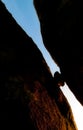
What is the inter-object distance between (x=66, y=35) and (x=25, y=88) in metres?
2.76

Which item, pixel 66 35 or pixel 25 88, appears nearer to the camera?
pixel 25 88

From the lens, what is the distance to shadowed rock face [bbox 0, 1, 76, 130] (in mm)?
8625

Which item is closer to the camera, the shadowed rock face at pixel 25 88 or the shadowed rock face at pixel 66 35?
the shadowed rock face at pixel 25 88

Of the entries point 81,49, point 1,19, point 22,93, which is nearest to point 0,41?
point 1,19

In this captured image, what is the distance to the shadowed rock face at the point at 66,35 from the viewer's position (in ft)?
33.1

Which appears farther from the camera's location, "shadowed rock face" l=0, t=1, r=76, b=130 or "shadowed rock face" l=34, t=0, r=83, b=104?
"shadowed rock face" l=34, t=0, r=83, b=104

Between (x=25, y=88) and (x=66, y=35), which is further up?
(x=66, y=35)

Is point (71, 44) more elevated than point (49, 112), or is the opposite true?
point (71, 44)

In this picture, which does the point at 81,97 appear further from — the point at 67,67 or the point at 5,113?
the point at 5,113

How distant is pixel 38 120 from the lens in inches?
346

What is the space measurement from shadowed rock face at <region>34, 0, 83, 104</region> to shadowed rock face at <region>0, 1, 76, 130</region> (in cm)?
68

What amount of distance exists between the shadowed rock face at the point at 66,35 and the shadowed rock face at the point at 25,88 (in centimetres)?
68

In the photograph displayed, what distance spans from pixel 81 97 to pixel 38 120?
10.1ft

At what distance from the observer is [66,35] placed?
34.2 feet
